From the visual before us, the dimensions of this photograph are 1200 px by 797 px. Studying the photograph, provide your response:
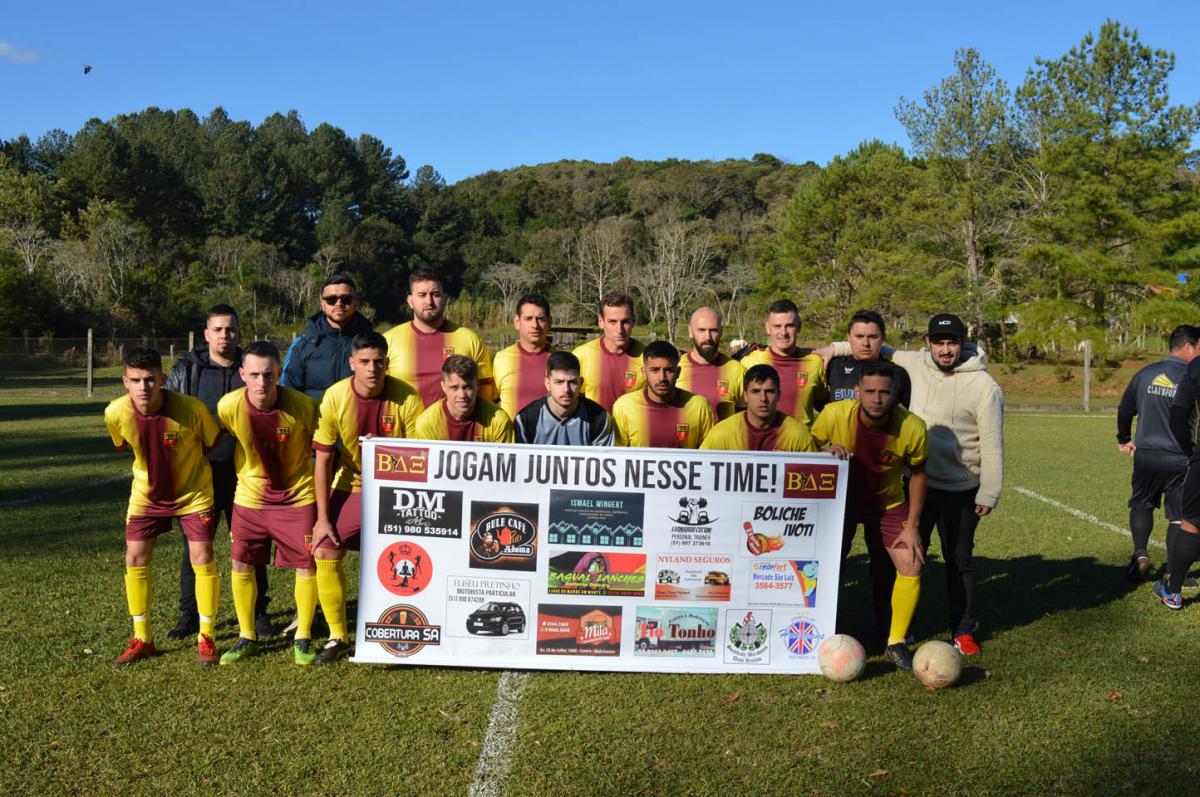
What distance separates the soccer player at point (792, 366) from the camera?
656 centimetres

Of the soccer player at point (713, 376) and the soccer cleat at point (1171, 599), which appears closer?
the soccer player at point (713, 376)

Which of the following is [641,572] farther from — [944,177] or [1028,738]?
[944,177]

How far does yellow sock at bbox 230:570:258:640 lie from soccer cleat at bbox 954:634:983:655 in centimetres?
452

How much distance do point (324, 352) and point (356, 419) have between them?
44.2 inches

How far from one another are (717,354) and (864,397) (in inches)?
56.2

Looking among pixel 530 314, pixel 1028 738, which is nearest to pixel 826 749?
pixel 1028 738

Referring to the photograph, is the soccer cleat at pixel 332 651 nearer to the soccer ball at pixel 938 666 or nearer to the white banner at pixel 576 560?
the white banner at pixel 576 560

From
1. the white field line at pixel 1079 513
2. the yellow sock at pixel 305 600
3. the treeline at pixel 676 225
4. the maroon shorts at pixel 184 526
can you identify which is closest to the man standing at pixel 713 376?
the yellow sock at pixel 305 600

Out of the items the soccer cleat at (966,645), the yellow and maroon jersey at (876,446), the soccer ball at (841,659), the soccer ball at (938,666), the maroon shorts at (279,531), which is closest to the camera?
the soccer ball at (938,666)

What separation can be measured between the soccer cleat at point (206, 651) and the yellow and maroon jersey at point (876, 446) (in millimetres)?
3956

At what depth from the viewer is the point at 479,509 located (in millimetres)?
5445

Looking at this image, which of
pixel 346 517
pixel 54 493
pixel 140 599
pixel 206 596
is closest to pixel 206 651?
pixel 206 596

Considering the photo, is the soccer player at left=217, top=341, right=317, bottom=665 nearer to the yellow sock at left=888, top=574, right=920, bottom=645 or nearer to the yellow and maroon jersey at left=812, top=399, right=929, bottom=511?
the yellow and maroon jersey at left=812, top=399, right=929, bottom=511

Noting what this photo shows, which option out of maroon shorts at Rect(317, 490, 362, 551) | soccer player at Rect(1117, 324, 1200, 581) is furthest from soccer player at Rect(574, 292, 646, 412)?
soccer player at Rect(1117, 324, 1200, 581)
